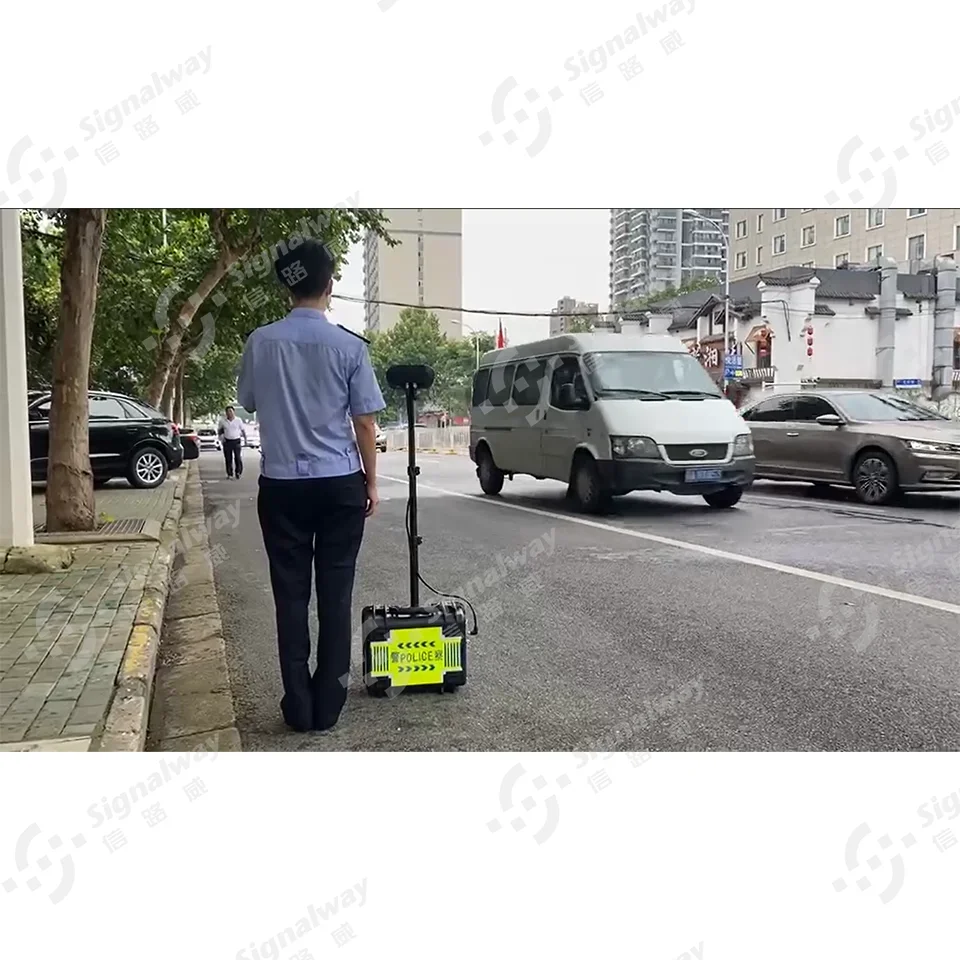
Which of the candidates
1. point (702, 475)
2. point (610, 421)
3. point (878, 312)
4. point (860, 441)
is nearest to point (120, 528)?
point (610, 421)

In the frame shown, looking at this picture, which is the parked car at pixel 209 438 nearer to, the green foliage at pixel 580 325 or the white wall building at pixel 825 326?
the green foliage at pixel 580 325

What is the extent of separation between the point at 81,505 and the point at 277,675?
9.47ft

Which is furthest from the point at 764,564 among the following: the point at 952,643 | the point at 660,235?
the point at 660,235

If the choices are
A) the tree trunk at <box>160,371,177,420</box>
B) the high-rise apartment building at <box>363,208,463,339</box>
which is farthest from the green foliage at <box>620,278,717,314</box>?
the tree trunk at <box>160,371,177,420</box>

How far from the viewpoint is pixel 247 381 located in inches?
129

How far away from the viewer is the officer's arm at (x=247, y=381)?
326 cm

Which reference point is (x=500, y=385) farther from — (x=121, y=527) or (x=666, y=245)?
(x=121, y=527)

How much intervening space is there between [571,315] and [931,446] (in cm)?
235

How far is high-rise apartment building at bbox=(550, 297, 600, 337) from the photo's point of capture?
4539mm

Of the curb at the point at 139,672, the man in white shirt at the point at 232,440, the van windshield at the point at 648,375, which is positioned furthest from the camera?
the van windshield at the point at 648,375

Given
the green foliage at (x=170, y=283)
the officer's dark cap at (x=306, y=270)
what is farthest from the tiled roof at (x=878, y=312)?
the officer's dark cap at (x=306, y=270)

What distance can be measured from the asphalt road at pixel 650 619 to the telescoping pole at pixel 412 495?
0.30 feet

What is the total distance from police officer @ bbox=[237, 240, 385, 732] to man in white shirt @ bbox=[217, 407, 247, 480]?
436mm
